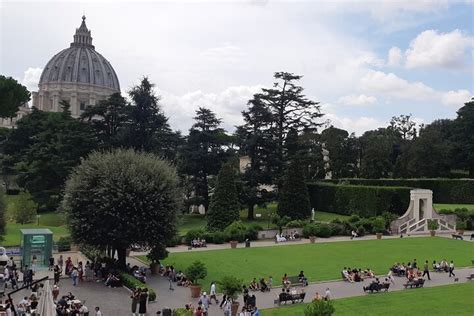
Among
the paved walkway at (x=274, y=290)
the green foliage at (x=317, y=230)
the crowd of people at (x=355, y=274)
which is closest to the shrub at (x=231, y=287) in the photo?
the paved walkway at (x=274, y=290)

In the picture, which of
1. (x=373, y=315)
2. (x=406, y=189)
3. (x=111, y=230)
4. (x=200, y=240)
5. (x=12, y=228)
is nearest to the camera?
(x=373, y=315)

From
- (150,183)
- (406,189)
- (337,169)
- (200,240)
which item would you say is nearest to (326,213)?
(406,189)

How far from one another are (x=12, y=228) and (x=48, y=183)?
47.8 feet

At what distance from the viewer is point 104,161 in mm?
32812

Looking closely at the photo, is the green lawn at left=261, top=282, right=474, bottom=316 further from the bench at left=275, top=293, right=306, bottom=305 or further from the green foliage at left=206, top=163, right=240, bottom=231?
the green foliage at left=206, top=163, right=240, bottom=231

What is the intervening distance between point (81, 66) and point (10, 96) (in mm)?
100178

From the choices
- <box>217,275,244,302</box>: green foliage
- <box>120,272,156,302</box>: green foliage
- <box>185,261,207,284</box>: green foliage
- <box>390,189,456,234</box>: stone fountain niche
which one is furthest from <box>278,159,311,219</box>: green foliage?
<box>217,275,244,302</box>: green foliage

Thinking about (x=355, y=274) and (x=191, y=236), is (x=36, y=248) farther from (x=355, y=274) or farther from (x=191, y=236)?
(x=355, y=274)

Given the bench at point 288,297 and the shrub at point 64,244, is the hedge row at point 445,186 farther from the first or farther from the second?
the bench at point 288,297

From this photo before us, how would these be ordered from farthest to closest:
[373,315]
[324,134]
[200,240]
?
1. [324,134]
2. [200,240]
3. [373,315]

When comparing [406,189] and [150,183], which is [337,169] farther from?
[150,183]

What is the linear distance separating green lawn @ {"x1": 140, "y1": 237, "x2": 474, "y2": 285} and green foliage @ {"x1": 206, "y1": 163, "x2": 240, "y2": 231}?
8938 mm

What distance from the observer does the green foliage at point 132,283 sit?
26.2m

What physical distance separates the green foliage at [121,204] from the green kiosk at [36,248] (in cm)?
226
